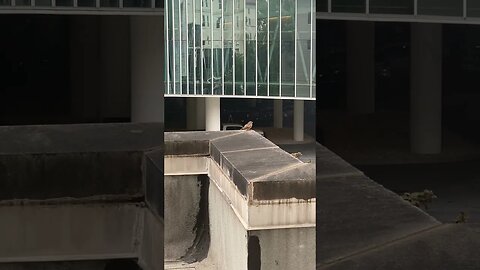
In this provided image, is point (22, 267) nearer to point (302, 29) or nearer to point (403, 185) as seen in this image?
point (302, 29)

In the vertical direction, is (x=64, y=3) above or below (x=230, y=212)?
above

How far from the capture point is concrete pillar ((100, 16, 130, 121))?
2.37m

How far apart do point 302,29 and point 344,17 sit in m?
0.47

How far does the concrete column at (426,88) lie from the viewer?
2.88 metres

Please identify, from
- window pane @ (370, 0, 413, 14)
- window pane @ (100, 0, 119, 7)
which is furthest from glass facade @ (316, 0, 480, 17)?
window pane @ (100, 0, 119, 7)

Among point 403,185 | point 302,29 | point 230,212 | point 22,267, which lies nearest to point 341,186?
Answer: point 403,185

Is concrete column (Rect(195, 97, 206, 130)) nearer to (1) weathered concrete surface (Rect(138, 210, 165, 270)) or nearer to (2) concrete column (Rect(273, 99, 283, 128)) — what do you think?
(2) concrete column (Rect(273, 99, 283, 128))

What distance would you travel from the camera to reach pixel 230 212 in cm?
254

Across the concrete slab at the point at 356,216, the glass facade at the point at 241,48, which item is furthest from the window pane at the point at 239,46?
the concrete slab at the point at 356,216

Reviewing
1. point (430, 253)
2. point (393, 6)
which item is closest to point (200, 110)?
point (393, 6)

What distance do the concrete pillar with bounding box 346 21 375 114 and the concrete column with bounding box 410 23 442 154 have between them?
0.17m

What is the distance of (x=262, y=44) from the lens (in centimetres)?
222

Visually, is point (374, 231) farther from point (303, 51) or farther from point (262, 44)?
point (262, 44)

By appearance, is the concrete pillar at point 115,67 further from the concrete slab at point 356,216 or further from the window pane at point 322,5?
the concrete slab at point 356,216
